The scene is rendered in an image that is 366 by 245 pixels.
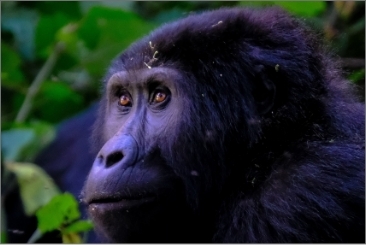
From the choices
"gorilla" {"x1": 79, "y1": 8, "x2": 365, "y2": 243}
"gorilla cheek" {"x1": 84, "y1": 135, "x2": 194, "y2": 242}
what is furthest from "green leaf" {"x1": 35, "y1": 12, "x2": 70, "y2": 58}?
"gorilla cheek" {"x1": 84, "y1": 135, "x2": 194, "y2": 242}

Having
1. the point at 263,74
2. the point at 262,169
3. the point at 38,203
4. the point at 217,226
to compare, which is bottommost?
the point at 38,203

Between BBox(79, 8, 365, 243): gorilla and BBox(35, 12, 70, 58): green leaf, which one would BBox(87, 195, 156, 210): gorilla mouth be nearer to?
BBox(79, 8, 365, 243): gorilla

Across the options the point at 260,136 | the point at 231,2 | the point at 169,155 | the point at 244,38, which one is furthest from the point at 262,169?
the point at 231,2

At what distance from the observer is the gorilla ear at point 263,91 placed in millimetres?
2637

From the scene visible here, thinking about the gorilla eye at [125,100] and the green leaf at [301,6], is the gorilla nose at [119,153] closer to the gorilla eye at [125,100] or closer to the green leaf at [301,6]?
the gorilla eye at [125,100]

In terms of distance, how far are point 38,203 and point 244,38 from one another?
1163 mm

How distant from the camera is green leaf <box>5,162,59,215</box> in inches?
124

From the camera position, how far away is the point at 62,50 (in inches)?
167

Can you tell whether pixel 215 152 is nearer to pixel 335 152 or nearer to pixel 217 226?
pixel 217 226

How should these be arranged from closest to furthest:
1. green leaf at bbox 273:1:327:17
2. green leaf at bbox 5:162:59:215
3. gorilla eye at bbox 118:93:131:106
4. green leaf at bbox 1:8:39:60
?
gorilla eye at bbox 118:93:131:106, green leaf at bbox 5:162:59:215, green leaf at bbox 273:1:327:17, green leaf at bbox 1:8:39:60

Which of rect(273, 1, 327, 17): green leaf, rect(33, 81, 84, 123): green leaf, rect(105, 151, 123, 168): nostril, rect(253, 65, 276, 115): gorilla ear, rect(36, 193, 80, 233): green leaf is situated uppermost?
rect(253, 65, 276, 115): gorilla ear

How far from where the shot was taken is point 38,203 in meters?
3.16

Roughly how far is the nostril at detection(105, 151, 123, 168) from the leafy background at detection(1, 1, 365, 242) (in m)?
0.81

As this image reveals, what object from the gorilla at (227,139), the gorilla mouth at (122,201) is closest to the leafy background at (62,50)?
the gorilla at (227,139)
